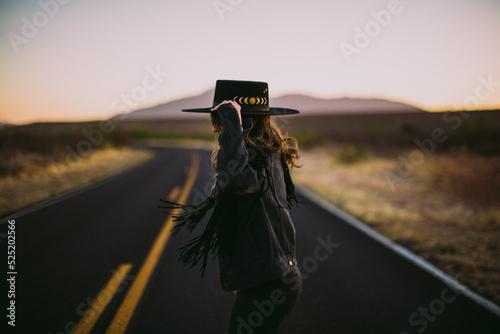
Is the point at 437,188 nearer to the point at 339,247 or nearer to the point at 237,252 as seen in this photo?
the point at 339,247

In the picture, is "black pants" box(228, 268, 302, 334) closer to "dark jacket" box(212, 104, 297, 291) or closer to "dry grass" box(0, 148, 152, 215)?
"dark jacket" box(212, 104, 297, 291)

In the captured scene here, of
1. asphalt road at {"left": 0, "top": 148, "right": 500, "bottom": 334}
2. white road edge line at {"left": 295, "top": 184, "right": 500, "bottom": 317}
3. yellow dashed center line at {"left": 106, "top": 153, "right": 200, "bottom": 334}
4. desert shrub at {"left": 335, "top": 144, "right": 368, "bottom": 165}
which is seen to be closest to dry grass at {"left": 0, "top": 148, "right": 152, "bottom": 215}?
asphalt road at {"left": 0, "top": 148, "right": 500, "bottom": 334}

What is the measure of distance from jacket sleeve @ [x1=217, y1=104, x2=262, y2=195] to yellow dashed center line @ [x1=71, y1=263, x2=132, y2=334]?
2453 millimetres

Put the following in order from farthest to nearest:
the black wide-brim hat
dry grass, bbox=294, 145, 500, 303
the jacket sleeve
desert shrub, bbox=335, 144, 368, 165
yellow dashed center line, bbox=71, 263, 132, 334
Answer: desert shrub, bbox=335, 144, 368, 165 → dry grass, bbox=294, 145, 500, 303 → yellow dashed center line, bbox=71, 263, 132, 334 → the black wide-brim hat → the jacket sleeve

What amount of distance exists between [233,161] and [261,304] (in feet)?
2.35

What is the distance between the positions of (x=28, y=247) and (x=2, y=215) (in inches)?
117

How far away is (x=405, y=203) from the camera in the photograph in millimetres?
8992

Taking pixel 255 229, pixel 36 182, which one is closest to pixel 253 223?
pixel 255 229

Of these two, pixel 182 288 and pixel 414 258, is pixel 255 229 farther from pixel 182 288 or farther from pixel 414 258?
pixel 414 258

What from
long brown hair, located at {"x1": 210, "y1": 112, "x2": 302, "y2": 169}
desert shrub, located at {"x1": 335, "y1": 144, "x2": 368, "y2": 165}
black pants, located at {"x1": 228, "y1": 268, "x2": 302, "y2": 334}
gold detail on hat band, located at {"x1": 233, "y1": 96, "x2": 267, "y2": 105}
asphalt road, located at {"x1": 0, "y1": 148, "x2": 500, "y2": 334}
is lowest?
desert shrub, located at {"x1": 335, "y1": 144, "x2": 368, "y2": 165}

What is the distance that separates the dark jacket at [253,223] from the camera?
1506 mm

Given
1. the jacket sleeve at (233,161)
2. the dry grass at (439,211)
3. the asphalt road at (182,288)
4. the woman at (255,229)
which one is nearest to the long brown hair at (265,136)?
the woman at (255,229)

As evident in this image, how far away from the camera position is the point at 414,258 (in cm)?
468

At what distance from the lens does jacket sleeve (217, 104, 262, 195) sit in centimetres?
138
